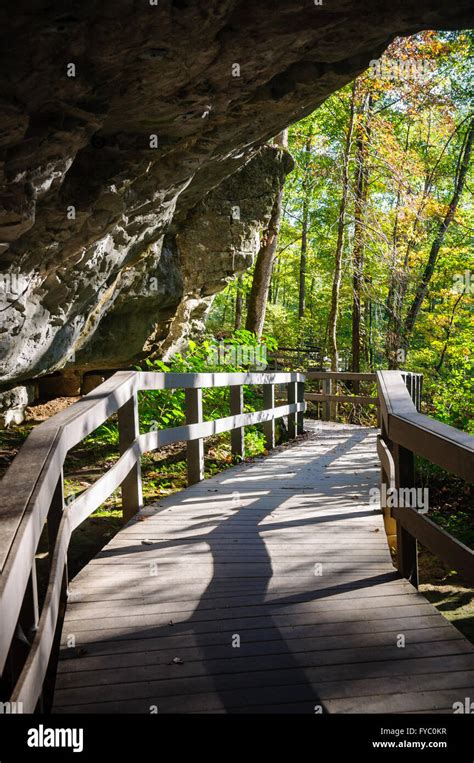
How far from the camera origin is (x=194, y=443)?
22.3 ft

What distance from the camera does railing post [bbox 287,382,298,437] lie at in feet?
38.9

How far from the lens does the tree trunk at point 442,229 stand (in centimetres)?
2045

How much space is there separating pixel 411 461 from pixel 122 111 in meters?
4.39

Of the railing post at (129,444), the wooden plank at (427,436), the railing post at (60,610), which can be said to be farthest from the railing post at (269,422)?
the railing post at (60,610)

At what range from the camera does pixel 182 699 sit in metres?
2.52

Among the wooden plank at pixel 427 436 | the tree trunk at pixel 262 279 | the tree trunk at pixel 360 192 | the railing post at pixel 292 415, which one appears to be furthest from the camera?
the tree trunk at pixel 360 192

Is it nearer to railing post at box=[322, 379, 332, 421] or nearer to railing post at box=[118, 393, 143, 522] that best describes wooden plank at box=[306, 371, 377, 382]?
railing post at box=[322, 379, 332, 421]

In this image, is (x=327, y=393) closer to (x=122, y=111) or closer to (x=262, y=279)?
(x=262, y=279)

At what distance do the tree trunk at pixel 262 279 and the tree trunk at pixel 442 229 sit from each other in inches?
300

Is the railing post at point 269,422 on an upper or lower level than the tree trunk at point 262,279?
lower

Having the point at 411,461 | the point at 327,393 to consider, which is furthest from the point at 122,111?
the point at 327,393

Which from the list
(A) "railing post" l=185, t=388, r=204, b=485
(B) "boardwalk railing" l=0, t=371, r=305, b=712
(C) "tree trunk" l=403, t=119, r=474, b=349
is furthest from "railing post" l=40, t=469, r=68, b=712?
(C) "tree trunk" l=403, t=119, r=474, b=349

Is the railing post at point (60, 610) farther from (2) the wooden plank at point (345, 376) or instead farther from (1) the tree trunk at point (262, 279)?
(1) the tree trunk at point (262, 279)

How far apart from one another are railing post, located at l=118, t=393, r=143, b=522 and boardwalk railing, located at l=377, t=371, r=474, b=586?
2.08 m
